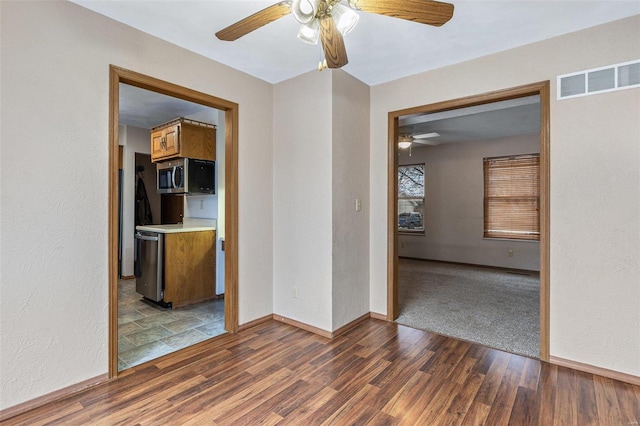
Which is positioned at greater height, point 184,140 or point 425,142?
point 425,142

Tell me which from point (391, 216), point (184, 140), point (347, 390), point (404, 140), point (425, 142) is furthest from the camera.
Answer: point (425, 142)

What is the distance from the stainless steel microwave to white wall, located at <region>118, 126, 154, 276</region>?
119 cm

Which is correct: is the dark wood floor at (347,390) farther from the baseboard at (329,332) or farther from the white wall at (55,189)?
the white wall at (55,189)

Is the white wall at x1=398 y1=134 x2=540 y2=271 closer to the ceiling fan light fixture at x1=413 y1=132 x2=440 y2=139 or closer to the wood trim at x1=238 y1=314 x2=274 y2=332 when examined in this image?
the ceiling fan light fixture at x1=413 y1=132 x2=440 y2=139

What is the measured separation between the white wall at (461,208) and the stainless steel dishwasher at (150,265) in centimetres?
543

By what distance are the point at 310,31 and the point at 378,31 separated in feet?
2.94

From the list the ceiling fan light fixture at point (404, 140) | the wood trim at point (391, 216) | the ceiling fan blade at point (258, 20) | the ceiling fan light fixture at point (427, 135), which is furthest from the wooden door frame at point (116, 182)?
the ceiling fan light fixture at point (427, 135)

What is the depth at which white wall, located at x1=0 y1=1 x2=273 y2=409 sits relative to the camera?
1810 mm

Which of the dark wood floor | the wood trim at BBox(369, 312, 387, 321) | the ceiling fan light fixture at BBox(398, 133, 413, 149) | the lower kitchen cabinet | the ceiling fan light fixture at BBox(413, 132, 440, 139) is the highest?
the ceiling fan light fixture at BBox(413, 132, 440, 139)

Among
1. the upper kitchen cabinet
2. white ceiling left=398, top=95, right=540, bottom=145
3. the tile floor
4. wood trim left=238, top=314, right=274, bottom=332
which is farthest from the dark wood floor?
white ceiling left=398, top=95, right=540, bottom=145

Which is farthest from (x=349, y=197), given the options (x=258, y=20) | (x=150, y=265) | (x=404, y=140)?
(x=404, y=140)

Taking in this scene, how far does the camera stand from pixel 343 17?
5.30 ft

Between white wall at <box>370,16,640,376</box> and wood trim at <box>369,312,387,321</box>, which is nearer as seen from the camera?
white wall at <box>370,16,640,376</box>

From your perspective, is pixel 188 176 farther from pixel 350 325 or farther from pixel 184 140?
pixel 350 325
